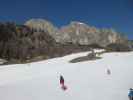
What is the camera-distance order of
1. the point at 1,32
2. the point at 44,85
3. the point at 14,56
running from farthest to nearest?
1. the point at 1,32
2. the point at 14,56
3. the point at 44,85

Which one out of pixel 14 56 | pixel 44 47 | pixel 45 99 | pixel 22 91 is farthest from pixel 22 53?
pixel 45 99

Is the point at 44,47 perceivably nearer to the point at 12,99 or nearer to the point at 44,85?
the point at 44,85

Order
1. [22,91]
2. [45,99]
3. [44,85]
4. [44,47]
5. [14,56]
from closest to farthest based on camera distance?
1. [45,99]
2. [22,91]
3. [44,85]
4. [14,56]
5. [44,47]

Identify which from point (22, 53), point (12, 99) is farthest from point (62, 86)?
point (22, 53)

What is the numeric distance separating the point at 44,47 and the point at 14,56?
579cm

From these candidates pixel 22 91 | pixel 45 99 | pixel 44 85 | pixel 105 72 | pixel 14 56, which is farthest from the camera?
pixel 14 56

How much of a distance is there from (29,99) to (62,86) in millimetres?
2734

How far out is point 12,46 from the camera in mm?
37312

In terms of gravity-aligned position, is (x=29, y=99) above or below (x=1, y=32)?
below

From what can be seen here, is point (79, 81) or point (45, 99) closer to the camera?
point (45, 99)

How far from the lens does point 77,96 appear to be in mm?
11039

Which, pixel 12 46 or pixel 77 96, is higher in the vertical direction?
pixel 12 46

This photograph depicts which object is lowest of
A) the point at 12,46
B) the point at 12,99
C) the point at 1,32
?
the point at 12,99

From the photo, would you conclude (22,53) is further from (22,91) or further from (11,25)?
(22,91)
